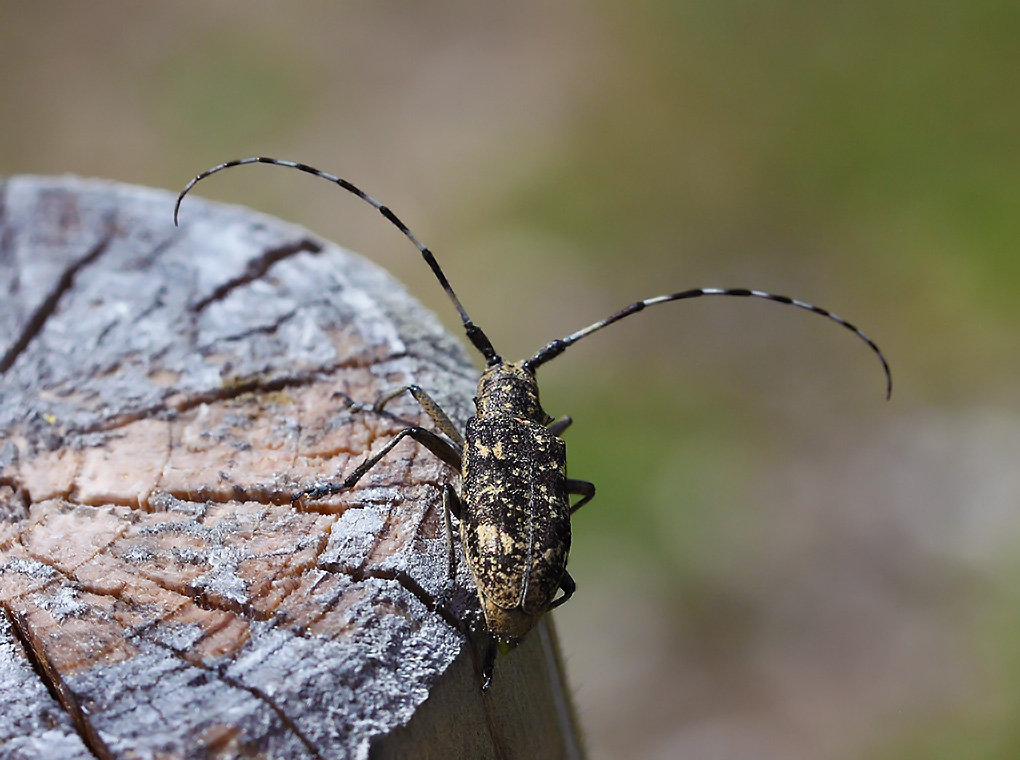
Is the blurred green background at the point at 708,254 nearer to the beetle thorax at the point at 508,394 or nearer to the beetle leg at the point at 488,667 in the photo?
the beetle thorax at the point at 508,394

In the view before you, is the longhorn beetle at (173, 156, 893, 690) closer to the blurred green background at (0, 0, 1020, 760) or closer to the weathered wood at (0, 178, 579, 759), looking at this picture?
the weathered wood at (0, 178, 579, 759)

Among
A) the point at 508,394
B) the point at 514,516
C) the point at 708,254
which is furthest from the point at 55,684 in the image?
the point at 708,254

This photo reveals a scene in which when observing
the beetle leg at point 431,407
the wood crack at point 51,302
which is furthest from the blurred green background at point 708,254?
the wood crack at point 51,302

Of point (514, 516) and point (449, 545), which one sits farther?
point (514, 516)

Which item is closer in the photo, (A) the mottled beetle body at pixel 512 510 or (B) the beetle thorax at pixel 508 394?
(A) the mottled beetle body at pixel 512 510

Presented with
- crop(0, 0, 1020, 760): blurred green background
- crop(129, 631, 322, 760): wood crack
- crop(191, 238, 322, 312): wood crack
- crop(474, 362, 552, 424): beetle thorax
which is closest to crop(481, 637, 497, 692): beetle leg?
crop(129, 631, 322, 760): wood crack

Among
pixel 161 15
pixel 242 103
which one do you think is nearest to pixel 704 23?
pixel 242 103

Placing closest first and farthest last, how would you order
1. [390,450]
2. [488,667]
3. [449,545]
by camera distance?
[488,667]
[449,545]
[390,450]

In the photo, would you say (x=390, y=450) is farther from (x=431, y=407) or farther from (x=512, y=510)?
(x=512, y=510)

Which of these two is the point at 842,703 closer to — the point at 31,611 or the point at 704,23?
the point at 31,611
